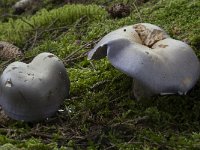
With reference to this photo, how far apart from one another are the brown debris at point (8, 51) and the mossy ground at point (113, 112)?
0.12 metres

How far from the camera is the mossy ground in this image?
2.38 metres

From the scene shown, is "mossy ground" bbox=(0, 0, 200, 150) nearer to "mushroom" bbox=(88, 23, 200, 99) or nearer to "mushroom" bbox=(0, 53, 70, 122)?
"mushroom" bbox=(0, 53, 70, 122)

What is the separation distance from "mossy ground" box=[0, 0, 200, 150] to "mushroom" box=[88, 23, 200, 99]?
20 cm

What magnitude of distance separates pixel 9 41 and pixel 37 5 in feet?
3.73

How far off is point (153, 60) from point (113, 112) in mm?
471

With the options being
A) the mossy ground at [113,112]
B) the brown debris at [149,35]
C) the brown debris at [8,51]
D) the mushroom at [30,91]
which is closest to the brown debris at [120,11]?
the mossy ground at [113,112]

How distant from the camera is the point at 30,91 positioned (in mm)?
2502

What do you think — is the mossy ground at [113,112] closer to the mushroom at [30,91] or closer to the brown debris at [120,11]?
the mushroom at [30,91]

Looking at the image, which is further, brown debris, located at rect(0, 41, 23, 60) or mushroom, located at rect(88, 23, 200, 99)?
brown debris, located at rect(0, 41, 23, 60)

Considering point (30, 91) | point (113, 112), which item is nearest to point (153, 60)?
point (113, 112)

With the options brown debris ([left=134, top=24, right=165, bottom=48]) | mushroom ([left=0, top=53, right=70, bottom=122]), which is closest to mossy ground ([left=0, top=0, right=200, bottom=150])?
mushroom ([left=0, top=53, right=70, bottom=122])

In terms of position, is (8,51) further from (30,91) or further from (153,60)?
(153,60)

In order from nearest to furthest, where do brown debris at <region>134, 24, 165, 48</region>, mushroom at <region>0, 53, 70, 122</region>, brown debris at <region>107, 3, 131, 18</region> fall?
mushroom at <region>0, 53, 70, 122</region>, brown debris at <region>134, 24, 165, 48</region>, brown debris at <region>107, 3, 131, 18</region>

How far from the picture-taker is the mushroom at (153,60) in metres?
2.31
